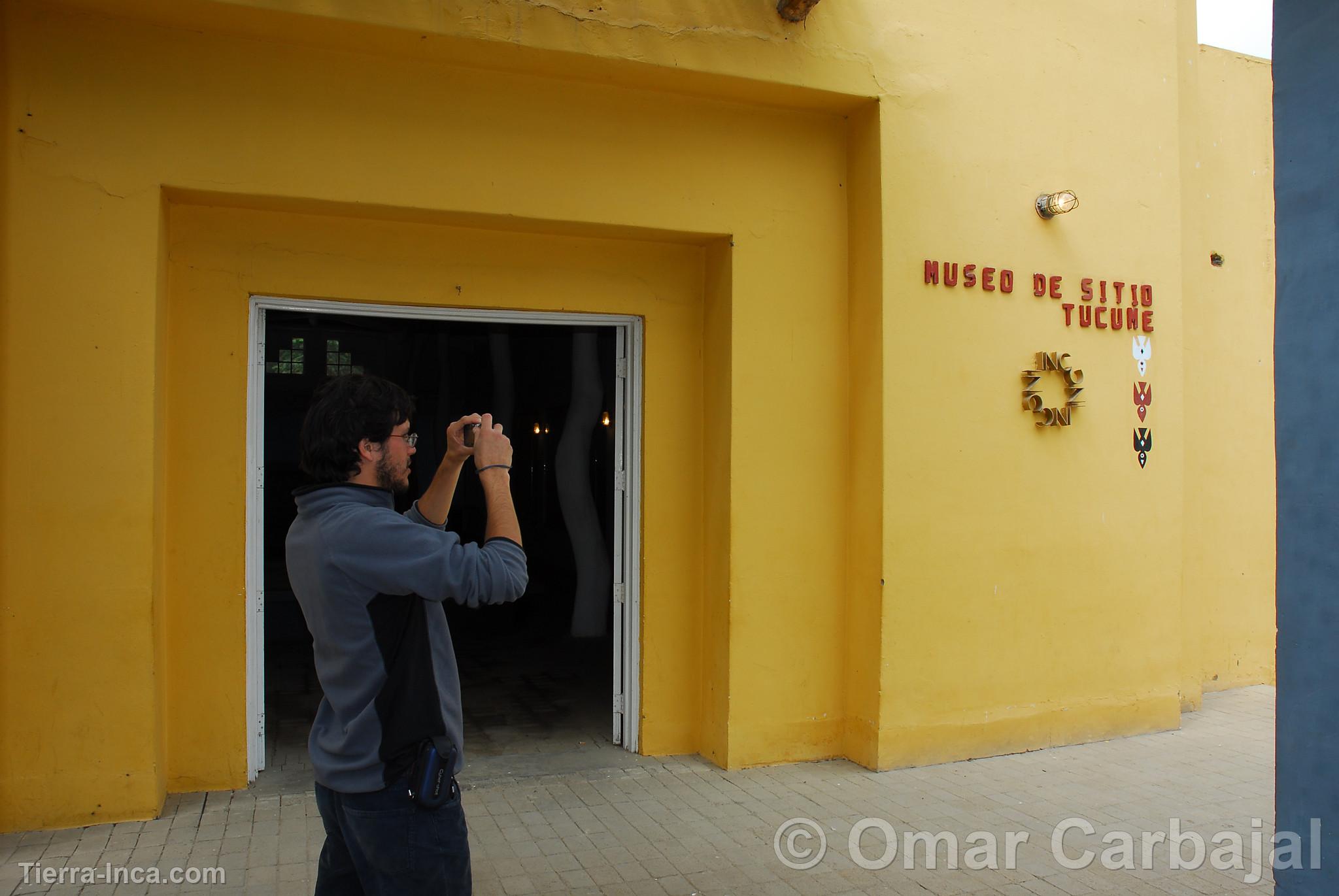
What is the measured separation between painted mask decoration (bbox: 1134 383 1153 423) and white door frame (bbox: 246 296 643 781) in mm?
3213

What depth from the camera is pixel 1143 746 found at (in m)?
5.98

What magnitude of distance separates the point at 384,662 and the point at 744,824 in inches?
108

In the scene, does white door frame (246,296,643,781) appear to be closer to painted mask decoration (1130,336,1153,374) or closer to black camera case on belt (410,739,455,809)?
black camera case on belt (410,739,455,809)

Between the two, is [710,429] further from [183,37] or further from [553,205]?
[183,37]

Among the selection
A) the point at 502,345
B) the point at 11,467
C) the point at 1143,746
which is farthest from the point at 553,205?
Result: the point at 502,345

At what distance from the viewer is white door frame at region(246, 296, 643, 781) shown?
503 cm

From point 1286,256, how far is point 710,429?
11.4 feet

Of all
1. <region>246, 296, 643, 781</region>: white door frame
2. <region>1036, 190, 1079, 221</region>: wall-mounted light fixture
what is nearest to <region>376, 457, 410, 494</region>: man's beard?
<region>246, 296, 643, 781</region>: white door frame

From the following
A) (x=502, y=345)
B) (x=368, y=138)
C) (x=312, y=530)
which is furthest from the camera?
(x=502, y=345)

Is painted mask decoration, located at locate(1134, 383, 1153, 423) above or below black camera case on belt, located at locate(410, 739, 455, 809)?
above

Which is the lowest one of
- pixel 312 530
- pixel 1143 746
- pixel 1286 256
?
pixel 1143 746

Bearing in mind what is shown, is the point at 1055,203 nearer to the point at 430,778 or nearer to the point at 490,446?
the point at 490,446

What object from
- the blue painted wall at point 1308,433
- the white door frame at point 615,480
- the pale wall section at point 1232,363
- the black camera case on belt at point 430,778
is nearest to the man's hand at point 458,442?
the black camera case on belt at point 430,778

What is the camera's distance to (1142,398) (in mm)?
6270
